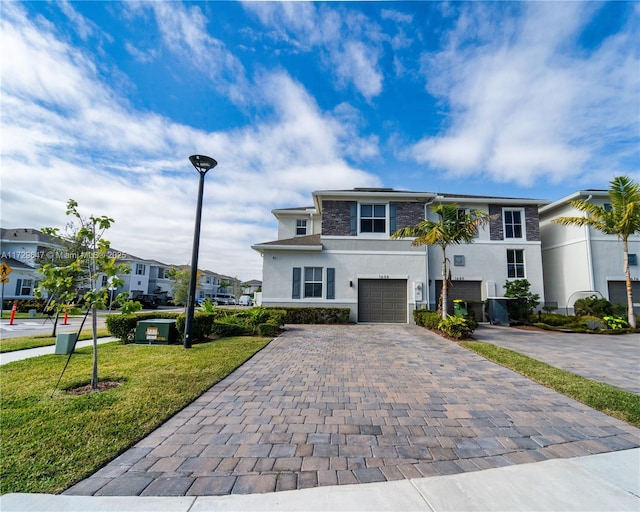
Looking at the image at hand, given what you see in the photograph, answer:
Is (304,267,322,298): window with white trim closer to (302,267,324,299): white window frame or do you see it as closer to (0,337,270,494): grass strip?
(302,267,324,299): white window frame

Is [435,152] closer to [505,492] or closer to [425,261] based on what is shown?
[425,261]

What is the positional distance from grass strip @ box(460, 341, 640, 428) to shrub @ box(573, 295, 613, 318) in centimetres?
1007

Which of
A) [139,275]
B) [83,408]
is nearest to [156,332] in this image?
[83,408]

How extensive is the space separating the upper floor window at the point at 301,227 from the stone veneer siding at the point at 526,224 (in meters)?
11.0

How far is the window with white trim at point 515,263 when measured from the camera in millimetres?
15812

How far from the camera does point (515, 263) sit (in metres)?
15.9

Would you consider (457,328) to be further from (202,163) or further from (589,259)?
(589,259)

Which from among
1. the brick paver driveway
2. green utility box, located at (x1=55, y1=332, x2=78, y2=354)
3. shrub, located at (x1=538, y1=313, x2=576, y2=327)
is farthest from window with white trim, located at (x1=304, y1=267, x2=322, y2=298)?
shrub, located at (x1=538, y1=313, x2=576, y2=327)

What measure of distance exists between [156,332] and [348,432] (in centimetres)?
742

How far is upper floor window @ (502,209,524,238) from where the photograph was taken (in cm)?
1612

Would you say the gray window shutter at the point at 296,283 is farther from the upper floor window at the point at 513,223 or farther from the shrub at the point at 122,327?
the upper floor window at the point at 513,223

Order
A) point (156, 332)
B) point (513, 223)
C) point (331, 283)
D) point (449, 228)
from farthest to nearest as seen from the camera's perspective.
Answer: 1. point (513, 223)
2. point (331, 283)
3. point (449, 228)
4. point (156, 332)

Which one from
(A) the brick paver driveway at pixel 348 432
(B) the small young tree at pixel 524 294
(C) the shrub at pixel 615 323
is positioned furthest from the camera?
(B) the small young tree at pixel 524 294

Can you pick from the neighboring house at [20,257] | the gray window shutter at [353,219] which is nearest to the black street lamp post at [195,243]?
the gray window shutter at [353,219]
